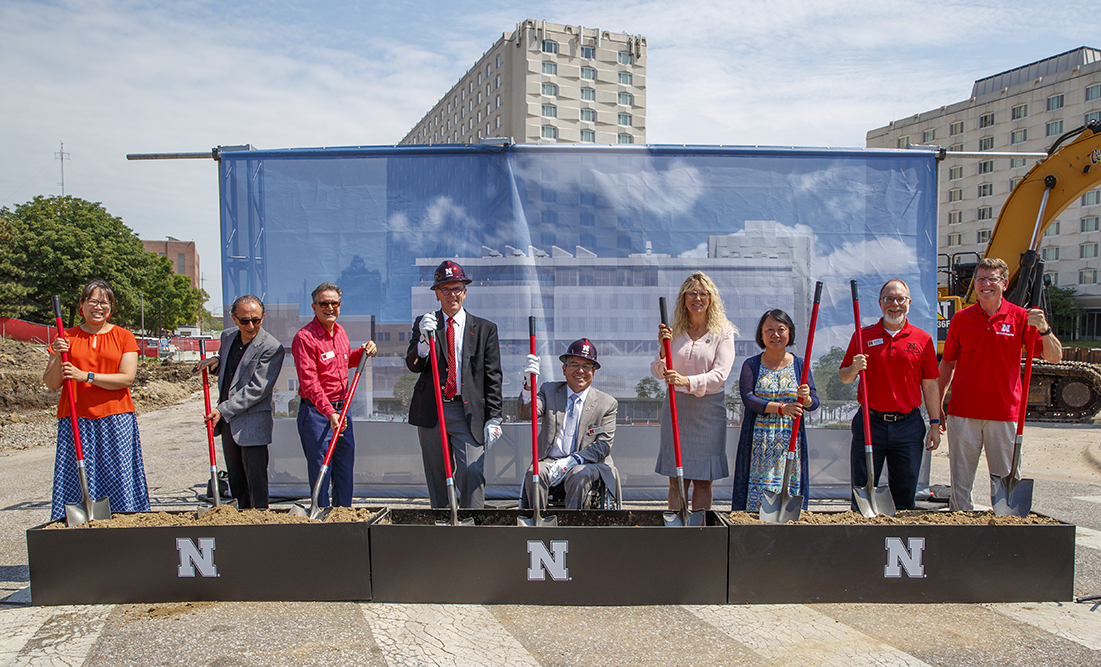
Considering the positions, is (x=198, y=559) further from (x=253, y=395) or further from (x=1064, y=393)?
(x=1064, y=393)

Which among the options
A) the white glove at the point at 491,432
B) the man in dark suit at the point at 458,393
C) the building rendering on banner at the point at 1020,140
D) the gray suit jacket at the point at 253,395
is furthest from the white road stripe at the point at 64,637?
the building rendering on banner at the point at 1020,140

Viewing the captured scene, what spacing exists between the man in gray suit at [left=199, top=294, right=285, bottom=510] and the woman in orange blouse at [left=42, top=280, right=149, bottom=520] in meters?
0.48

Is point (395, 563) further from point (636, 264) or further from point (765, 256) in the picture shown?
point (765, 256)

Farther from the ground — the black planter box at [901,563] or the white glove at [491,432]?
the white glove at [491,432]

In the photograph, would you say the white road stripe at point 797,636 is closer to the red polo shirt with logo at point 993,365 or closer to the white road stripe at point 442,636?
the white road stripe at point 442,636

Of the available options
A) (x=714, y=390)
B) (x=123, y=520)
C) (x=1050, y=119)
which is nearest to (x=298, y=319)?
(x=123, y=520)

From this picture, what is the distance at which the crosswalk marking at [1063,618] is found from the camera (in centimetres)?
284

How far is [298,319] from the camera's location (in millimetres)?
5145

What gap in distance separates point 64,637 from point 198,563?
0.56 m

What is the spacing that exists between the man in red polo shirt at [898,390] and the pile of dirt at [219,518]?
292cm

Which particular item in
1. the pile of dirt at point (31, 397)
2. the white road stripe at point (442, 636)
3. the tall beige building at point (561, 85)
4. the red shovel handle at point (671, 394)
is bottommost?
the pile of dirt at point (31, 397)

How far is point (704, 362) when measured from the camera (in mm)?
3980

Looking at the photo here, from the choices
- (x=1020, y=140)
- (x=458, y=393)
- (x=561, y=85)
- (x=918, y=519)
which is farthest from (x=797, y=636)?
(x=561, y=85)

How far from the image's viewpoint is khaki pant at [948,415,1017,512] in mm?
3824
